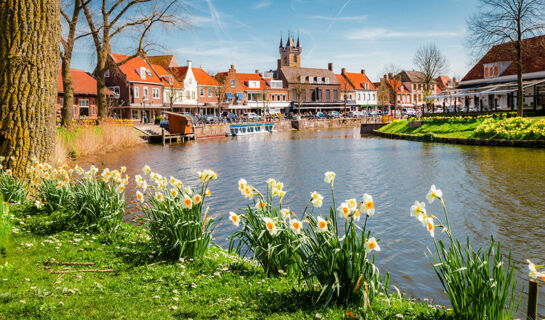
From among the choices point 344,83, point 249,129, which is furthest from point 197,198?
point 344,83

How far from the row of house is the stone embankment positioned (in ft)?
33.1

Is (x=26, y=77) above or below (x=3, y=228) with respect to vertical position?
above

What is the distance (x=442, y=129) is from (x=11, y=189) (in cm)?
3659

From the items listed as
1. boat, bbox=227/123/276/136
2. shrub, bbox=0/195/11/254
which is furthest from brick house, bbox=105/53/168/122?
shrub, bbox=0/195/11/254

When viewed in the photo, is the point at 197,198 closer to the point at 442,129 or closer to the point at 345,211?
the point at 345,211

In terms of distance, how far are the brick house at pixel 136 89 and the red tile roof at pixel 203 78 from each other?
10472 mm

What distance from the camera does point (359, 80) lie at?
363ft

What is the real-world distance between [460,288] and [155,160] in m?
26.1

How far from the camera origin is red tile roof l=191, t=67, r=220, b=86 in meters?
77.8

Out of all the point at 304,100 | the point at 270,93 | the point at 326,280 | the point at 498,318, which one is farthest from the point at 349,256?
the point at 304,100

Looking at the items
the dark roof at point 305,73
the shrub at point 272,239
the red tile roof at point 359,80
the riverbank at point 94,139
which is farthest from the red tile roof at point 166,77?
the shrub at point 272,239

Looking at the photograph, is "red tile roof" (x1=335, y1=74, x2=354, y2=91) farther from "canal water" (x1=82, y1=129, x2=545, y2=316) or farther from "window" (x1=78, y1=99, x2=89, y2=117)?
"canal water" (x1=82, y1=129, x2=545, y2=316)

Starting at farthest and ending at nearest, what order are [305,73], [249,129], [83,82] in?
[305,73]
[249,129]
[83,82]

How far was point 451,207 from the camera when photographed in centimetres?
1300
